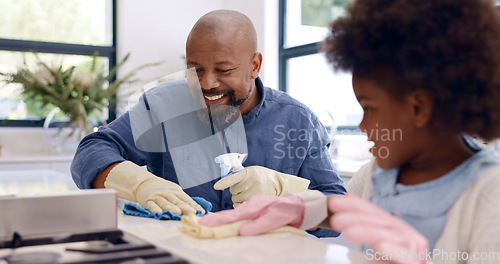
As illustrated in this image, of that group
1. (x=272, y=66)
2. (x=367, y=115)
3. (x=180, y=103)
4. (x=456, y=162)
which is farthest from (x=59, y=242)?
(x=272, y=66)

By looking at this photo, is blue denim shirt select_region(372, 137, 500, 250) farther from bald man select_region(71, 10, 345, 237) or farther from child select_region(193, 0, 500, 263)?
bald man select_region(71, 10, 345, 237)

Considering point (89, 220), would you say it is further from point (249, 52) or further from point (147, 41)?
point (147, 41)

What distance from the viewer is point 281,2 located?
4.07 m

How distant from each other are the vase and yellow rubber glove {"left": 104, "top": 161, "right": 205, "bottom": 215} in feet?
7.56

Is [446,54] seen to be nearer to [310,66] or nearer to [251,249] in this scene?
[251,249]

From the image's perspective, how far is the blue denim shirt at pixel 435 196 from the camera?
712 mm

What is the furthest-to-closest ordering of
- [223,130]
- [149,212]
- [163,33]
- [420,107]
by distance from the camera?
1. [163,33]
2. [223,130]
3. [149,212]
4. [420,107]

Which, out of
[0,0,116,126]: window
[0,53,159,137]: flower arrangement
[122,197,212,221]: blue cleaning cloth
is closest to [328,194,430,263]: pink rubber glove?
[122,197,212,221]: blue cleaning cloth

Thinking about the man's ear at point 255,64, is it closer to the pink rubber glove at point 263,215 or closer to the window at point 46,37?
the pink rubber glove at point 263,215

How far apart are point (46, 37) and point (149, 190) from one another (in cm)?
325

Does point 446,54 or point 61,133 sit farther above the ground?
point 446,54

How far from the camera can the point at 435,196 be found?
0.74 metres

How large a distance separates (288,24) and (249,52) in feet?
8.27

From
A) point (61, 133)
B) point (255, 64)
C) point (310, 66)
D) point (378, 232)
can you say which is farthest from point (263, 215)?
point (310, 66)
